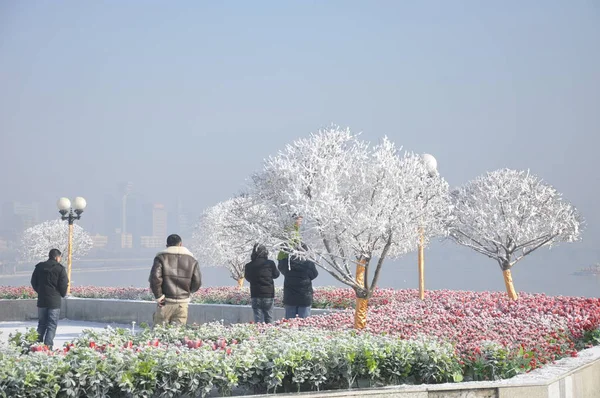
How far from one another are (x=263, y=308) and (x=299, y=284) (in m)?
0.77

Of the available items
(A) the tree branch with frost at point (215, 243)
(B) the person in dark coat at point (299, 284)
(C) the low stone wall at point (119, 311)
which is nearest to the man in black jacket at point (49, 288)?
(B) the person in dark coat at point (299, 284)

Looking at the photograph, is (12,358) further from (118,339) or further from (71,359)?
(118,339)

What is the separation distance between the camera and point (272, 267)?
41.1ft

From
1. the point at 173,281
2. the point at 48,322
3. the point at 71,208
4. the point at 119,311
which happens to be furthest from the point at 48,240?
the point at 173,281

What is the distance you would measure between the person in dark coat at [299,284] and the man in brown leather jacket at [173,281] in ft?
8.91

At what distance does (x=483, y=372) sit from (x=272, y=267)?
17.7 ft

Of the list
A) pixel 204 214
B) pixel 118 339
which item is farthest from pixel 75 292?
pixel 118 339

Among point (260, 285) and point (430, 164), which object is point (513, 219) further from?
point (260, 285)

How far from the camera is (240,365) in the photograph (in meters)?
6.95

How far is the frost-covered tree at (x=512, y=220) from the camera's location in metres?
17.2

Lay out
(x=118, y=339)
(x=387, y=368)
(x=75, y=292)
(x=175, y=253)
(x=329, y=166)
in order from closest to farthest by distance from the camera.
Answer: (x=387, y=368) < (x=118, y=339) < (x=175, y=253) < (x=329, y=166) < (x=75, y=292)

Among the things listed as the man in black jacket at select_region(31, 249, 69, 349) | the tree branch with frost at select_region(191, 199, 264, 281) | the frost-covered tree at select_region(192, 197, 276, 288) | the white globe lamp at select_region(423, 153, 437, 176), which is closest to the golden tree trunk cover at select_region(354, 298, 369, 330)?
the white globe lamp at select_region(423, 153, 437, 176)

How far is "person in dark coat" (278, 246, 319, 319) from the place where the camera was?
12641mm

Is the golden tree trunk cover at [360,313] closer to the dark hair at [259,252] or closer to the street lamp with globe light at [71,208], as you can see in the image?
the dark hair at [259,252]
